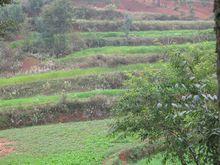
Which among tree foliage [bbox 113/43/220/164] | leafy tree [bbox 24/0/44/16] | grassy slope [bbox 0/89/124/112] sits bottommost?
grassy slope [bbox 0/89/124/112]

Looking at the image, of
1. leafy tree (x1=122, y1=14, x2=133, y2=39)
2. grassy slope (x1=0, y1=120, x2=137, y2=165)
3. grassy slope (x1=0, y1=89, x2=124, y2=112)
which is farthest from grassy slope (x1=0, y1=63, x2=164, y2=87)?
grassy slope (x1=0, y1=120, x2=137, y2=165)

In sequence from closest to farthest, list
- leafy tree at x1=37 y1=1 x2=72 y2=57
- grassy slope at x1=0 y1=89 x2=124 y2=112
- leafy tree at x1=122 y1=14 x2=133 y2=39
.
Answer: grassy slope at x1=0 y1=89 x2=124 y2=112 < leafy tree at x1=37 y1=1 x2=72 y2=57 < leafy tree at x1=122 y1=14 x2=133 y2=39

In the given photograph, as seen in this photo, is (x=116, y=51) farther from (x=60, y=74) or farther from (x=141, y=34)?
(x=141, y=34)

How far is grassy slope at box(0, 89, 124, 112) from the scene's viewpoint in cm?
3612

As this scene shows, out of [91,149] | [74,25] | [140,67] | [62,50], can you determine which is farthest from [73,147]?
[74,25]

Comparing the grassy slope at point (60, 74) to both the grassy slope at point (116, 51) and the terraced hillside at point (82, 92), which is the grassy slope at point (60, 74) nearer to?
the terraced hillside at point (82, 92)

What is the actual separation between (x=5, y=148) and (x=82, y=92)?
1230cm

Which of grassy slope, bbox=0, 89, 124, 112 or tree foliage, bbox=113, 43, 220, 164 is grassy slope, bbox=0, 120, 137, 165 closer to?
grassy slope, bbox=0, 89, 124, 112

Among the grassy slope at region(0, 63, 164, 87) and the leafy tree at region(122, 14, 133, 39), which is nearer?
the grassy slope at region(0, 63, 164, 87)

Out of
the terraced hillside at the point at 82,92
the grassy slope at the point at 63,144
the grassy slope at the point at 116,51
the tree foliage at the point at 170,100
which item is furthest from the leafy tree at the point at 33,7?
the tree foliage at the point at 170,100

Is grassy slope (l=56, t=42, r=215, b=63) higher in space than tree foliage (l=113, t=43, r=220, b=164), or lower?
lower

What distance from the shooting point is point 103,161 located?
23344 mm

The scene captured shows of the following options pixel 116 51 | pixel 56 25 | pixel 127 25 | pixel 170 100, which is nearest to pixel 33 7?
pixel 56 25

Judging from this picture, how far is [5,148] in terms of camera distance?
2817 cm
